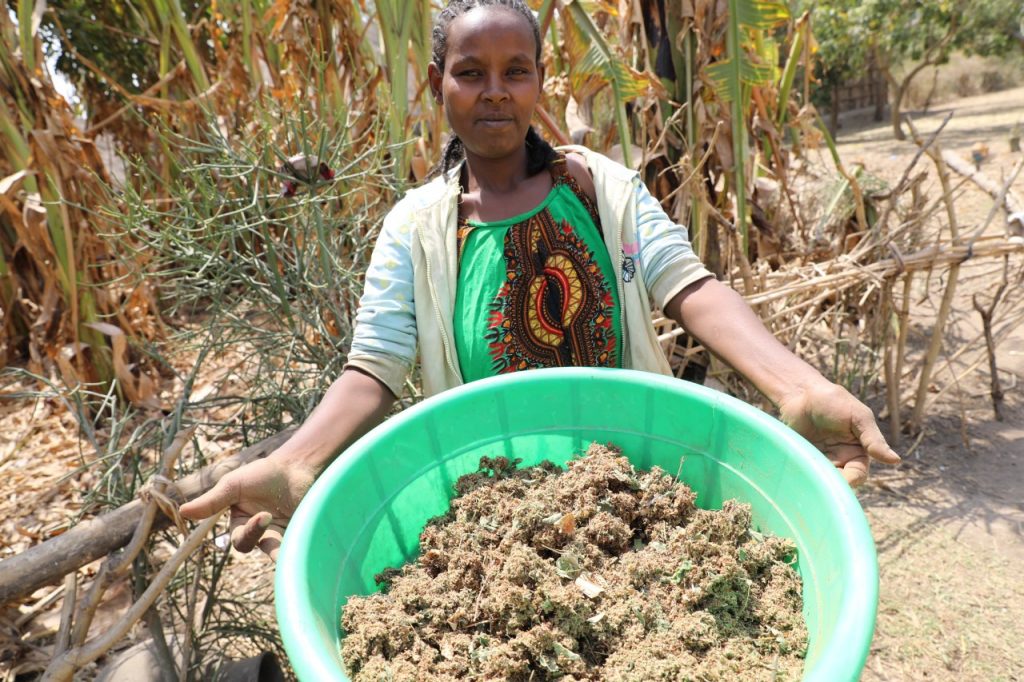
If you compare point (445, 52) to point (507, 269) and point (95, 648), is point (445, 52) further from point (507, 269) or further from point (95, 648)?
point (95, 648)

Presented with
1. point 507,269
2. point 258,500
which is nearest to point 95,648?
point 258,500

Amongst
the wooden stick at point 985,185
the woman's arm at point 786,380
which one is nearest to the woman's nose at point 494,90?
the woman's arm at point 786,380

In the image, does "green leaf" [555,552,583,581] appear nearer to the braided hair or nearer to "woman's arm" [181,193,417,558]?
"woman's arm" [181,193,417,558]

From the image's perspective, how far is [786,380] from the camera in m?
1.07

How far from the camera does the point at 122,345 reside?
3.19 m

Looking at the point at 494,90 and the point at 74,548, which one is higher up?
the point at 494,90

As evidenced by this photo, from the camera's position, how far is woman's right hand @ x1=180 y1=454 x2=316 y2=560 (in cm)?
Answer: 101

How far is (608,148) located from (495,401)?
7.08 feet

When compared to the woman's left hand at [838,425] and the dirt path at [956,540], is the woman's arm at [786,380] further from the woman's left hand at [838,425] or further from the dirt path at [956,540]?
the dirt path at [956,540]

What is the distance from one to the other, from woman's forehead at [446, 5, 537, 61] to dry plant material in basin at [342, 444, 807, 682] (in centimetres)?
73

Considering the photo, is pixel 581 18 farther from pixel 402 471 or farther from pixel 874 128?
pixel 874 128

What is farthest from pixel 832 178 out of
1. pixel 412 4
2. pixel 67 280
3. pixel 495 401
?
pixel 67 280

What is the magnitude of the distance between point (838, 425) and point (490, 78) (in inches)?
31.4

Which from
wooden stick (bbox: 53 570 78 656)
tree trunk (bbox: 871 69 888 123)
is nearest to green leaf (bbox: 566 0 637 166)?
wooden stick (bbox: 53 570 78 656)
